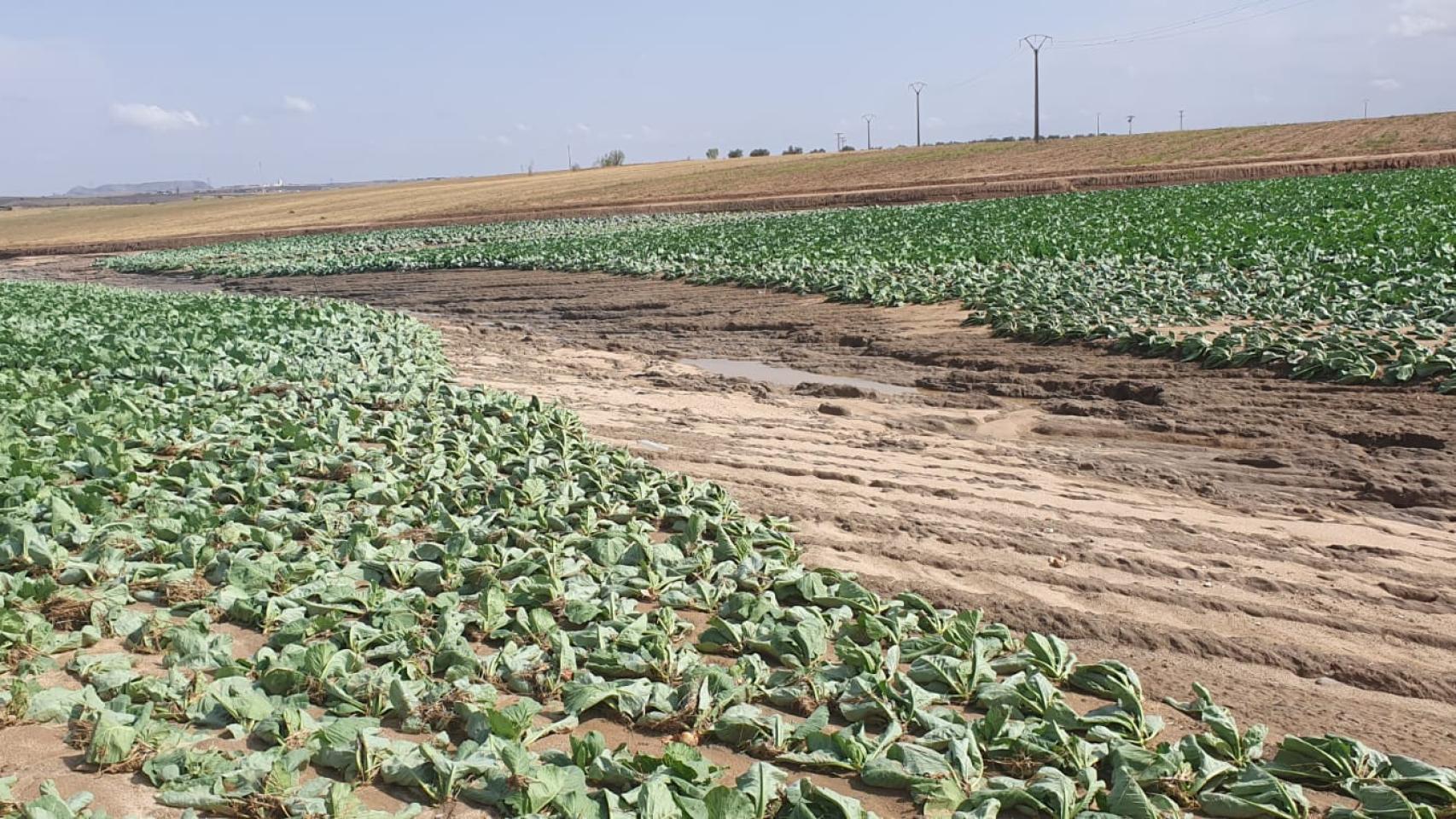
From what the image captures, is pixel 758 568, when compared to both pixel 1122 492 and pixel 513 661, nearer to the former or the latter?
pixel 513 661

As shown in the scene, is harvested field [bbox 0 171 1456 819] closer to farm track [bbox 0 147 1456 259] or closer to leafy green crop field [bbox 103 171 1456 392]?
leafy green crop field [bbox 103 171 1456 392]

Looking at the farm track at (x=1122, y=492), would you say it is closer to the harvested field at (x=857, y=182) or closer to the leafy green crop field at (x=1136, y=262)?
the leafy green crop field at (x=1136, y=262)

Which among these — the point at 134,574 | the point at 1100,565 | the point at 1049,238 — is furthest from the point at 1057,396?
the point at 1049,238

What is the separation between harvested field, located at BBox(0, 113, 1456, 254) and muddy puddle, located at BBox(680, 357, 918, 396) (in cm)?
3570

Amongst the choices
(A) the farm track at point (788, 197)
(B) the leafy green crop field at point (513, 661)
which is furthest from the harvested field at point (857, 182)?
(B) the leafy green crop field at point (513, 661)

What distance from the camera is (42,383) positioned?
1065 centimetres

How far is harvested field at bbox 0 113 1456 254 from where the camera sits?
158 feet

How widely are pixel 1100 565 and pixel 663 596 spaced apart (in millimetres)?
2606

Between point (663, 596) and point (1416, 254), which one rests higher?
point (1416, 254)

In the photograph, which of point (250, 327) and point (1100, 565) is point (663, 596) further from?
point (250, 327)

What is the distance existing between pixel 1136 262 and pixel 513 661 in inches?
632

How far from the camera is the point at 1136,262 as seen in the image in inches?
725

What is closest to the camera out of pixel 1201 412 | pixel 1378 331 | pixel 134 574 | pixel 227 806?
pixel 227 806

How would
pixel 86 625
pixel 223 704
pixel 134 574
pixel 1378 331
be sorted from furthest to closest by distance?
pixel 1378 331 → pixel 134 574 → pixel 86 625 → pixel 223 704
